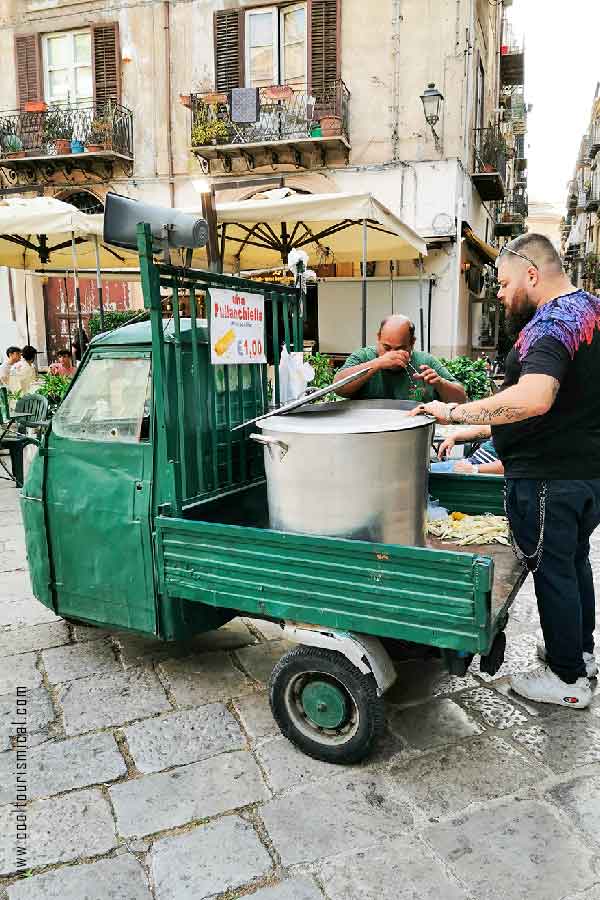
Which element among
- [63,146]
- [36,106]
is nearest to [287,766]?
[63,146]

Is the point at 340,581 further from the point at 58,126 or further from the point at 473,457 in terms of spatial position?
the point at 58,126

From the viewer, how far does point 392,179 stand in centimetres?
1359

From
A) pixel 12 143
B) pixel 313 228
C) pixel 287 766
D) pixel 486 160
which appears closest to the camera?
pixel 287 766

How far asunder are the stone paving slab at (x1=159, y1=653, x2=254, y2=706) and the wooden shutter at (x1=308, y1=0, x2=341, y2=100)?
12888 millimetres

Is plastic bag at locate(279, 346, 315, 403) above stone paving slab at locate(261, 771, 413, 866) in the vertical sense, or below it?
above

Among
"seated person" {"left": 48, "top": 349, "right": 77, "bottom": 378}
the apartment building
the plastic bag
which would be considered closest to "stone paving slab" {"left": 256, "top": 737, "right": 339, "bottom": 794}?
the plastic bag

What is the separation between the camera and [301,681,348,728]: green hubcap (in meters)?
2.83

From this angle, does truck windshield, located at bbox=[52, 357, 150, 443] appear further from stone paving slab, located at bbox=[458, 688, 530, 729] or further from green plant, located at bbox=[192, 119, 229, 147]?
green plant, located at bbox=[192, 119, 229, 147]

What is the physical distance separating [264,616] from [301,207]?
17.6 ft

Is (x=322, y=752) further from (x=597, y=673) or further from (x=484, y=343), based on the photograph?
(x=484, y=343)

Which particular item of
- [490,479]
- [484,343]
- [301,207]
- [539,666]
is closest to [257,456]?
[490,479]

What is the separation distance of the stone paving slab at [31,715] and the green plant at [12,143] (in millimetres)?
14819

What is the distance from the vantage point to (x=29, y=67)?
15.2 m

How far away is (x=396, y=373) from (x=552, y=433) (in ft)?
4.60
